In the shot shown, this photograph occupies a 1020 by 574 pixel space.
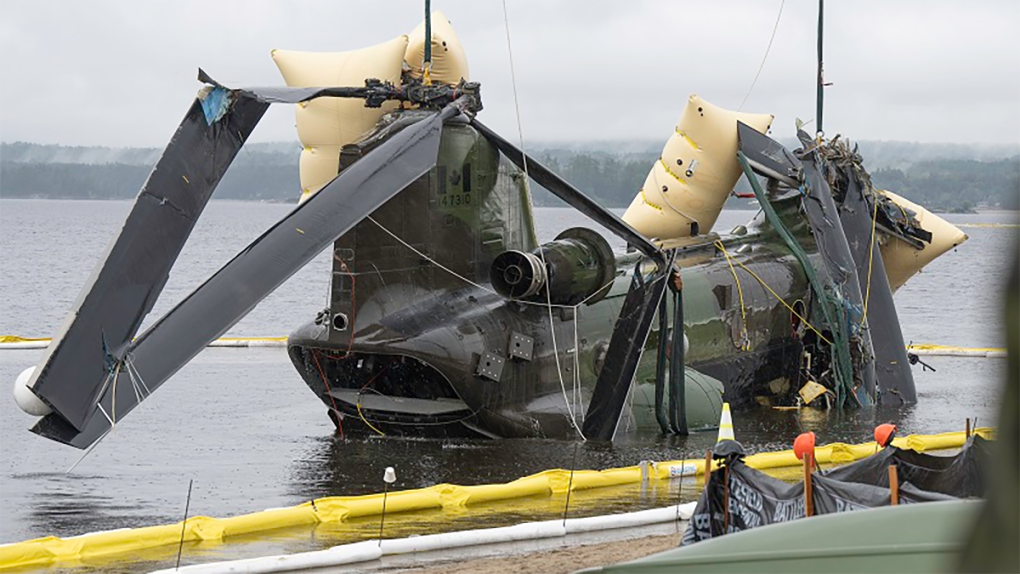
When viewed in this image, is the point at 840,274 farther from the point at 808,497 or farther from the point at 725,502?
the point at 808,497

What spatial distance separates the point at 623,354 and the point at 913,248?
1038cm

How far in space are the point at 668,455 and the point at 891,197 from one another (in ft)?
36.6


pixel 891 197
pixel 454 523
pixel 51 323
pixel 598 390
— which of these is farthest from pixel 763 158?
pixel 51 323

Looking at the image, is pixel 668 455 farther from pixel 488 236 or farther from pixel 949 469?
pixel 949 469

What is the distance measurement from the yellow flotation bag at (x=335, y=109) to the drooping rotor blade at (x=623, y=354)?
13.7 ft

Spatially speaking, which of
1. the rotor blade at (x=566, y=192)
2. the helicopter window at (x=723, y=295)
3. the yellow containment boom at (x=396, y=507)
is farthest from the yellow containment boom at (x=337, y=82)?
the helicopter window at (x=723, y=295)

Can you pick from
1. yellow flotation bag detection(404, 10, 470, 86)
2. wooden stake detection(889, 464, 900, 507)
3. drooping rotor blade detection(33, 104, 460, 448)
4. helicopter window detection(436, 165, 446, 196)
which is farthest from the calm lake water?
yellow flotation bag detection(404, 10, 470, 86)

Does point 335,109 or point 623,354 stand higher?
point 335,109

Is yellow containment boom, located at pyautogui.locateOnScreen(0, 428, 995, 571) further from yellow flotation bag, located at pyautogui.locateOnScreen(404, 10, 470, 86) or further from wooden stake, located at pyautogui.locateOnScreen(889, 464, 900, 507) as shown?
yellow flotation bag, located at pyautogui.locateOnScreen(404, 10, 470, 86)

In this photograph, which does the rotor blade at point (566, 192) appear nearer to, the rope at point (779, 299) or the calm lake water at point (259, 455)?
the calm lake water at point (259, 455)

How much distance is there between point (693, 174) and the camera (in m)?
24.1

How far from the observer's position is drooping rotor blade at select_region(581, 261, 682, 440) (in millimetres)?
17688

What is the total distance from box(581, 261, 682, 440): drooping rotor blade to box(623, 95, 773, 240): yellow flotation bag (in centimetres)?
619

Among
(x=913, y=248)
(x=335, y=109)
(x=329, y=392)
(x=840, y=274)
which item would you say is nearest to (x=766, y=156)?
(x=840, y=274)
